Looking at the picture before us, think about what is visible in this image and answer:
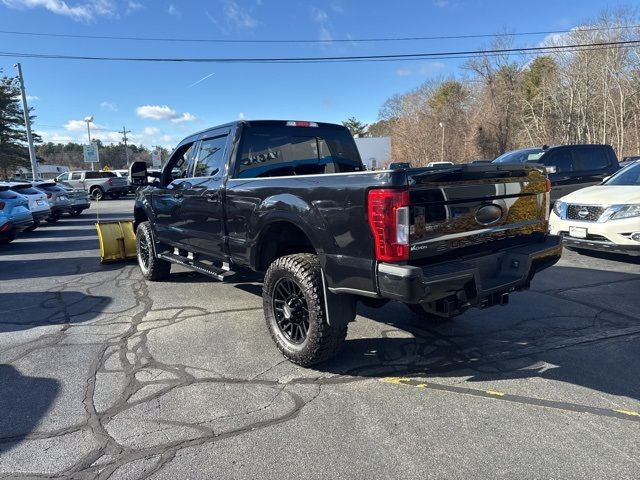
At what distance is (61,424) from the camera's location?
9.93ft

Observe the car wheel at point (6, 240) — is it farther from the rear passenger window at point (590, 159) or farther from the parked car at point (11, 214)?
the rear passenger window at point (590, 159)

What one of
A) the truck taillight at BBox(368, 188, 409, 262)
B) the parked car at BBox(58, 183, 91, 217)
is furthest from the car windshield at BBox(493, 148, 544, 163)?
the parked car at BBox(58, 183, 91, 217)

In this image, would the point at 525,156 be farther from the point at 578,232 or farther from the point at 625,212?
the point at 625,212

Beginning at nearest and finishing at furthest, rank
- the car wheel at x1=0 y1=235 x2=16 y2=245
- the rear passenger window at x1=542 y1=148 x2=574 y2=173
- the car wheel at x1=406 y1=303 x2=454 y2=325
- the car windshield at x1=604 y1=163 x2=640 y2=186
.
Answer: the car wheel at x1=406 y1=303 x2=454 y2=325 < the car windshield at x1=604 y1=163 x2=640 y2=186 < the rear passenger window at x1=542 y1=148 x2=574 y2=173 < the car wheel at x1=0 y1=235 x2=16 y2=245

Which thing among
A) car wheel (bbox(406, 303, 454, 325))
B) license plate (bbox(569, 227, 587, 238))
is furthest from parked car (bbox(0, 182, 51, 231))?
license plate (bbox(569, 227, 587, 238))

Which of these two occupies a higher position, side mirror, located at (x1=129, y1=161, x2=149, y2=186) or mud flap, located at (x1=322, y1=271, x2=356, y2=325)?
side mirror, located at (x1=129, y1=161, x2=149, y2=186)

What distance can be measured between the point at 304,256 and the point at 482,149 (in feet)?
151

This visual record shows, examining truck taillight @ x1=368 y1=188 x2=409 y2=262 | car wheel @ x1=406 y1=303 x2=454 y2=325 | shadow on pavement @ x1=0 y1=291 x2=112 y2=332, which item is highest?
truck taillight @ x1=368 y1=188 x2=409 y2=262

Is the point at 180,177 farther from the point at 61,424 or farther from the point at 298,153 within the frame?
the point at 61,424

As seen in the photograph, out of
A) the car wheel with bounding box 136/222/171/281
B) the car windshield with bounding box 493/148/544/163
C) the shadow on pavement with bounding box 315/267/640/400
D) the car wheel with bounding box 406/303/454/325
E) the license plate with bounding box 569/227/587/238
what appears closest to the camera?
the shadow on pavement with bounding box 315/267/640/400

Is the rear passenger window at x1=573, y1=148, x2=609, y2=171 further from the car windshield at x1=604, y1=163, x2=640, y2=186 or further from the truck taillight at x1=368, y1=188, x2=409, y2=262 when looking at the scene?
the truck taillight at x1=368, y1=188, x2=409, y2=262

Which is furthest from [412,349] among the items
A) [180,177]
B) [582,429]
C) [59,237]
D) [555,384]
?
[59,237]

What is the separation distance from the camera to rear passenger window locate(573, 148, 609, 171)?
36.3 feet

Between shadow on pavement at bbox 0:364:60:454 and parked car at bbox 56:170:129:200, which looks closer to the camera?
shadow on pavement at bbox 0:364:60:454
